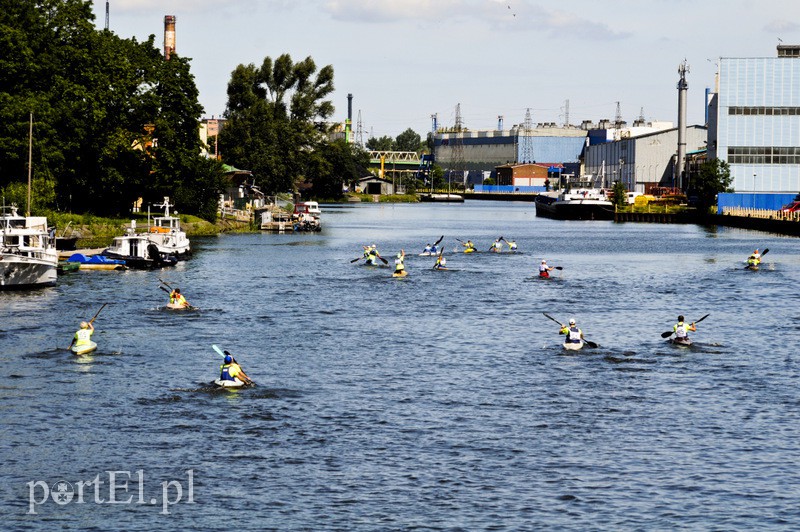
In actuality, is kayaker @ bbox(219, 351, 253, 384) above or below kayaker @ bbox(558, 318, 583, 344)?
below

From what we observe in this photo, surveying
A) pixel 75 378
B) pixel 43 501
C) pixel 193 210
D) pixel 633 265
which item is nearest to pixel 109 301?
pixel 75 378

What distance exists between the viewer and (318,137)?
196375 mm

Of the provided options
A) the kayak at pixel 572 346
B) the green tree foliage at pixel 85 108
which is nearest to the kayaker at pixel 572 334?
the kayak at pixel 572 346

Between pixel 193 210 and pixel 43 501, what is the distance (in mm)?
110379

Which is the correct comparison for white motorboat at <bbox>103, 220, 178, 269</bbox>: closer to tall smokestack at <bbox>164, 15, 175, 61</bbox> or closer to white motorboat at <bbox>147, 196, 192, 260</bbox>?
white motorboat at <bbox>147, 196, 192, 260</bbox>

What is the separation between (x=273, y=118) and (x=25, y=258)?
120m

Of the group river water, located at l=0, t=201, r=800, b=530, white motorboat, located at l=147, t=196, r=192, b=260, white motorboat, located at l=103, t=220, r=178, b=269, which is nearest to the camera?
river water, located at l=0, t=201, r=800, b=530

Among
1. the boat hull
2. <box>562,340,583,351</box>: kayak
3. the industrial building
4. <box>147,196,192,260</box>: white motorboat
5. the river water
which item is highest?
the industrial building

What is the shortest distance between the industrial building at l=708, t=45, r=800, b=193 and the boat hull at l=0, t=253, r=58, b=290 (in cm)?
12038

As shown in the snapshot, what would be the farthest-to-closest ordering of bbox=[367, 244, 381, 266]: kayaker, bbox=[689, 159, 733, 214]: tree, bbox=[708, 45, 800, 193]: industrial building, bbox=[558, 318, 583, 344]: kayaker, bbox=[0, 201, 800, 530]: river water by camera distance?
1. bbox=[689, 159, 733, 214]: tree
2. bbox=[708, 45, 800, 193]: industrial building
3. bbox=[367, 244, 381, 266]: kayaker
4. bbox=[558, 318, 583, 344]: kayaker
5. bbox=[0, 201, 800, 530]: river water

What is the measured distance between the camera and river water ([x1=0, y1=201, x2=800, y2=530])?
30125 millimetres

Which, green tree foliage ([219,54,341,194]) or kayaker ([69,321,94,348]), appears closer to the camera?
kayaker ([69,321,94,348])

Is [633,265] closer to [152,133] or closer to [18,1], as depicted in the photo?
[152,133]

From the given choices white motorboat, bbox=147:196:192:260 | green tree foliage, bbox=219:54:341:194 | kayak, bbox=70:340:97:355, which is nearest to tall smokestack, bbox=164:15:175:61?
green tree foliage, bbox=219:54:341:194
